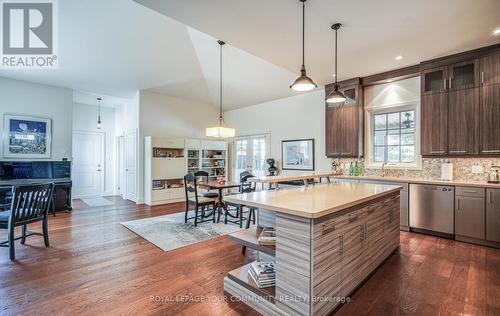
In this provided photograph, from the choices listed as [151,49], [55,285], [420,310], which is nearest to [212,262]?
[55,285]

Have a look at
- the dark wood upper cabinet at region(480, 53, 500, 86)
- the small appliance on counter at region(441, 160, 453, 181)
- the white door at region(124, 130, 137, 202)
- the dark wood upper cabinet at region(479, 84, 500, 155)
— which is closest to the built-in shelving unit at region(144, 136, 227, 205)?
the white door at region(124, 130, 137, 202)

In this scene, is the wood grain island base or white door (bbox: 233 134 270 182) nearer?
the wood grain island base

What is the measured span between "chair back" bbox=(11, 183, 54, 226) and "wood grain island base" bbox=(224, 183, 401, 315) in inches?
110

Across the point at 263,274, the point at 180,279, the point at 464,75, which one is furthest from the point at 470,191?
the point at 180,279

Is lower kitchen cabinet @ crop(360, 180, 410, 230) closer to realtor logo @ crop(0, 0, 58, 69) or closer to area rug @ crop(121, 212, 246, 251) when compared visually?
area rug @ crop(121, 212, 246, 251)

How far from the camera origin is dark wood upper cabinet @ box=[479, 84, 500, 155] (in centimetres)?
350

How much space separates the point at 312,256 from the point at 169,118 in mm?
6356

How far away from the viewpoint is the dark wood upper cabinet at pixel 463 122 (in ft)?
12.1

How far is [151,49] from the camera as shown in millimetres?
4898

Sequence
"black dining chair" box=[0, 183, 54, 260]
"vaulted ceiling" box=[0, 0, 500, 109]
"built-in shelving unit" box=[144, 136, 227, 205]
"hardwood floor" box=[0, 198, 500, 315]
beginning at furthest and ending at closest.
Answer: "built-in shelving unit" box=[144, 136, 227, 205]
"black dining chair" box=[0, 183, 54, 260]
"vaulted ceiling" box=[0, 0, 500, 109]
"hardwood floor" box=[0, 198, 500, 315]

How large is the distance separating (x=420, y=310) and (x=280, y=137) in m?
5.05

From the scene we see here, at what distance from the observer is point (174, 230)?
420cm

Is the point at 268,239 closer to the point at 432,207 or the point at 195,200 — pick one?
the point at 195,200

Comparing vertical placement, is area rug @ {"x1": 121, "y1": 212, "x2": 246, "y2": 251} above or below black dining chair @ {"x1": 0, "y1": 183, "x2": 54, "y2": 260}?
below
